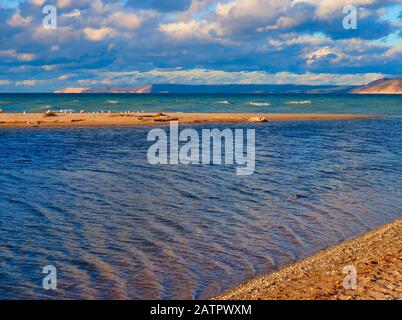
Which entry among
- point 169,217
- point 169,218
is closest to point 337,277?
point 169,218

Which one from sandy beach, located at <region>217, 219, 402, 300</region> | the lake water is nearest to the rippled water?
the lake water

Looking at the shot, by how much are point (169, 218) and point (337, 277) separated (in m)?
8.41

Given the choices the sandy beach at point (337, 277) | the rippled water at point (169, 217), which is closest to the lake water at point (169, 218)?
the rippled water at point (169, 217)

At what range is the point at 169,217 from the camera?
20016 millimetres

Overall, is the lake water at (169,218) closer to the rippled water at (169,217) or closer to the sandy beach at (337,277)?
the rippled water at (169,217)

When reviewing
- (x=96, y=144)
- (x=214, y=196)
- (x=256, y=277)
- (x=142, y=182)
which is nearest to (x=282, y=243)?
(x=256, y=277)

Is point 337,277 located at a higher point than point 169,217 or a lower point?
lower

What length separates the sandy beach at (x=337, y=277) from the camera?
11.5 m

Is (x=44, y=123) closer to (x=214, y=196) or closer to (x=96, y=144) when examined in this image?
(x=96, y=144)

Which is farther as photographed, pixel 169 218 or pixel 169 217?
pixel 169 217

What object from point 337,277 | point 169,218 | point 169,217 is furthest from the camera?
point 169,217

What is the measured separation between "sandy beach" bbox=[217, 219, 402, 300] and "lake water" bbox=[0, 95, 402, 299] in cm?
97

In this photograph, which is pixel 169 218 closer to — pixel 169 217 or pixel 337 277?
pixel 169 217
